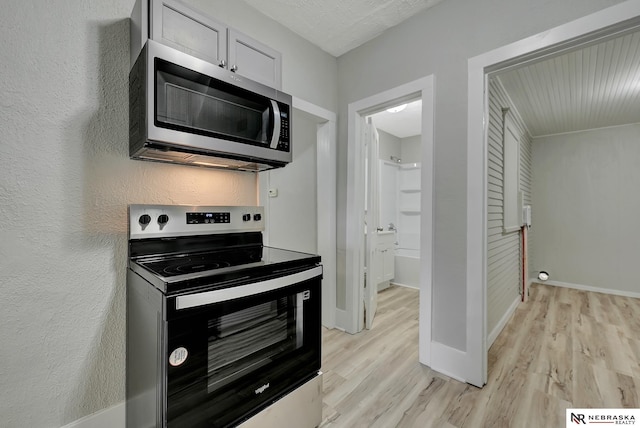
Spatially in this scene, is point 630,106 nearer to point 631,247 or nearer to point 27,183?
point 631,247

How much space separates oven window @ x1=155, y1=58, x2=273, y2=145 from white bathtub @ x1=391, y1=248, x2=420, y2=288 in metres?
3.38

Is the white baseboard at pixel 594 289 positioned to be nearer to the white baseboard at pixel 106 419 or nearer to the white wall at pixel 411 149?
the white wall at pixel 411 149

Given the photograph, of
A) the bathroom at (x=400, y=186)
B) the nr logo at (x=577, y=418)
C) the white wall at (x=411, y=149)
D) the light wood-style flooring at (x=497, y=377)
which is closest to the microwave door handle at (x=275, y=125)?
the light wood-style flooring at (x=497, y=377)

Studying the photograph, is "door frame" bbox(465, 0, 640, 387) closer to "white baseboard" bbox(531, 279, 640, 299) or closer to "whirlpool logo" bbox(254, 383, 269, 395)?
"whirlpool logo" bbox(254, 383, 269, 395)

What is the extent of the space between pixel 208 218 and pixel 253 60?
38.4 inches

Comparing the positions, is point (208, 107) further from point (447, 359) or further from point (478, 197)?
point (447, 359)

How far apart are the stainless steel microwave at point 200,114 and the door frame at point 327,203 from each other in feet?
3.36

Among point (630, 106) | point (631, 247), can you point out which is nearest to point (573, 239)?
point (631, 247)

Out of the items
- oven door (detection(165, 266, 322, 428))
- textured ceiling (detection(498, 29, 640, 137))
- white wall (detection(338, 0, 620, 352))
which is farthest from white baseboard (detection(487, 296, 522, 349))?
textured ceiling (detection(498, 29, 640, 137))

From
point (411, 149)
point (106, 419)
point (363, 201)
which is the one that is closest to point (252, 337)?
point (106, 419)

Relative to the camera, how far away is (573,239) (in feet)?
14.9

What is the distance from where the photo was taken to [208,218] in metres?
1.71

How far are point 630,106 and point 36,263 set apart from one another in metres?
5.78

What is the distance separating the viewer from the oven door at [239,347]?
1029mm
